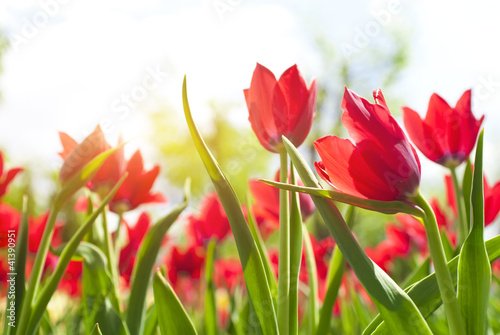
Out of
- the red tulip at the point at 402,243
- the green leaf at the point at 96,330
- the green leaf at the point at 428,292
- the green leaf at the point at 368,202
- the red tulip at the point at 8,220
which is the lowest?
the red tulip at the point at 402,243


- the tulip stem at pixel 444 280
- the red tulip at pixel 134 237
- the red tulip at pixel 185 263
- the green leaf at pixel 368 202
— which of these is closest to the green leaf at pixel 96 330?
the green leaf at pixel 368 202

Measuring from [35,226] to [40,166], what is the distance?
1933 centimetres

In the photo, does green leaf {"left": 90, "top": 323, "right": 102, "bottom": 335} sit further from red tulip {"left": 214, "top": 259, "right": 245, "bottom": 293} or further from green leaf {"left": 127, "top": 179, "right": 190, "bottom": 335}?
red tulip {"left": 214, "top": 259, "right": 245, "bottom": 293}

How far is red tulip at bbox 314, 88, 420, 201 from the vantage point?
18.8 inches

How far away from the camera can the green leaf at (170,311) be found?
23.6 inches

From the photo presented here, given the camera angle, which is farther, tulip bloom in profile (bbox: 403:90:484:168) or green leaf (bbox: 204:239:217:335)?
green leaf (bbox: 204:239:217:335)

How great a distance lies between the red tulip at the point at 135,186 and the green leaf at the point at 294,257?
0.40m

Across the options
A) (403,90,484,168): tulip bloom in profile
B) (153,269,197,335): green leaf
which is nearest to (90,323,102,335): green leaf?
(153,269,197,335): green leaf

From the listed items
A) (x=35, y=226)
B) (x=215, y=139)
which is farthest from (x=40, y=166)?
(x=35, y=226)

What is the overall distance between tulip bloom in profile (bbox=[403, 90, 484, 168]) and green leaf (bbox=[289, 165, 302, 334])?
0.24 metres

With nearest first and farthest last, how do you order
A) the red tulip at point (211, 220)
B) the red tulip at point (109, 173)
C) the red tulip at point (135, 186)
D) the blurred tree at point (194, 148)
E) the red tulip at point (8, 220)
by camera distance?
the red tulip at point (109, 173)
the red tulip at point (135, 186)
the red tulip at point (8, 220)
the red tulip at point (211, 220)
the blurred tree at point (194, 148)

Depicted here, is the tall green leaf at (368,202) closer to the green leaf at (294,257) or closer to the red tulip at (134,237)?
the green leaf at (294,257)

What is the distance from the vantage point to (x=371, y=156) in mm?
490

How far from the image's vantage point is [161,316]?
61 centimetres
